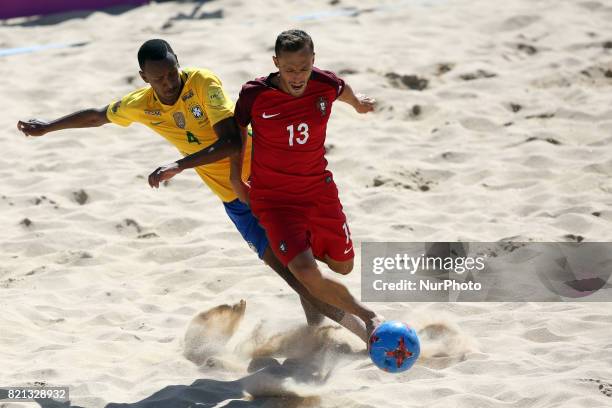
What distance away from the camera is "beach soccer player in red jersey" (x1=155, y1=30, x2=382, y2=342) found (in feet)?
14.4

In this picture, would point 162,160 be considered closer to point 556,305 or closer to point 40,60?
point 40,60

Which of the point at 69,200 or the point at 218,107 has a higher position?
the point at 218,107

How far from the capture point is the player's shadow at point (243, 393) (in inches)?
167

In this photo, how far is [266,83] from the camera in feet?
14.6

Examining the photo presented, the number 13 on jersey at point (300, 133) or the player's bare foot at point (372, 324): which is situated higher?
the number 13 on jersey at point (300, 133)


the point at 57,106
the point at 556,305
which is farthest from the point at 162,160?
the point at 556,305

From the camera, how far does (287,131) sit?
A: 176 inches

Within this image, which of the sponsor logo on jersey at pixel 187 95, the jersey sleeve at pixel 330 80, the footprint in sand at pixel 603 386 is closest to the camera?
the footprint in sand at pixel 603 386

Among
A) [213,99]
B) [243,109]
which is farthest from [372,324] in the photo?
[213,99]

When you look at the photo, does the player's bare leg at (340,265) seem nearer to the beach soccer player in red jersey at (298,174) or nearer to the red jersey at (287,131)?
the beach soccer player in red jersey at (298,174)

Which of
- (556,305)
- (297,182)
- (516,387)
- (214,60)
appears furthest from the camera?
(214,60)

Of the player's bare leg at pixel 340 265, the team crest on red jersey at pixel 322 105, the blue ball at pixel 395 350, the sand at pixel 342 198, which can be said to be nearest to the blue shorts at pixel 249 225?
the player's bare leg at pixel 340 265

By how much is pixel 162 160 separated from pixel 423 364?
12.1ft

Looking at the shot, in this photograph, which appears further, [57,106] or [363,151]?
[57,106]
